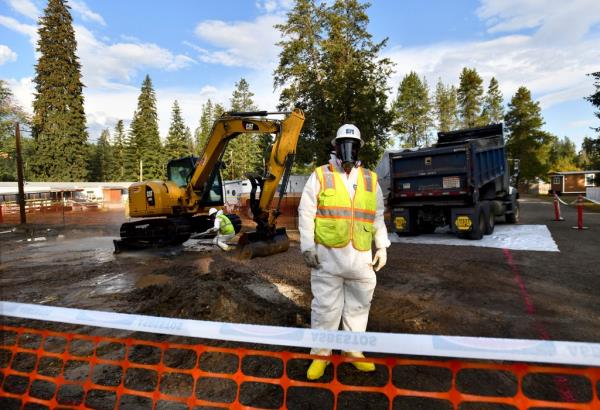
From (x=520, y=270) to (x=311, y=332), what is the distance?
6032 millimetres

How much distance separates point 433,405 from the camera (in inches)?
107

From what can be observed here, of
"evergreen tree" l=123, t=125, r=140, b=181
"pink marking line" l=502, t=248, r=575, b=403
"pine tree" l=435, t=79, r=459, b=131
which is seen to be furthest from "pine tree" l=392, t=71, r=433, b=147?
"pink marking line" l=502, t=248, r=575, b=403

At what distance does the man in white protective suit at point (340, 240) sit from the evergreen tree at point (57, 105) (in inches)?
1811

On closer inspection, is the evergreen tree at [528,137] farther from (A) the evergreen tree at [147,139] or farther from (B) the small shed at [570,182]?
(A) the evergreen tree at [147,139]

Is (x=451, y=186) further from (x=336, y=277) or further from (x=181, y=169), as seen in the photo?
(x=181, y=169)

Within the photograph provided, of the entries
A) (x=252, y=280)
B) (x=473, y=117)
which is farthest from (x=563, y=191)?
(x=252, y=280)

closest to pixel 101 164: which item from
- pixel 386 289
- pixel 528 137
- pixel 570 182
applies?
pixel 528 137

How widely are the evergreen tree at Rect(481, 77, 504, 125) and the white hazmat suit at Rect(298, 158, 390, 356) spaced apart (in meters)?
51.1

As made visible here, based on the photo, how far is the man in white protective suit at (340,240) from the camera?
314 cm

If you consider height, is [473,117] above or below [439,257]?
above

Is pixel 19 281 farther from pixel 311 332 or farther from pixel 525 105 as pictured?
pixel 525 105

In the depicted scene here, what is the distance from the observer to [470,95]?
46844 millimetres

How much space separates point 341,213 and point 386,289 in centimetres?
302

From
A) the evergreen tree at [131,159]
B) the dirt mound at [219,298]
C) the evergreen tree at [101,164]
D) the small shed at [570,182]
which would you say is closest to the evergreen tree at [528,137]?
the small shed at [570,182]
